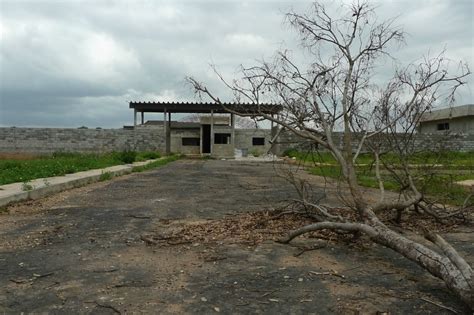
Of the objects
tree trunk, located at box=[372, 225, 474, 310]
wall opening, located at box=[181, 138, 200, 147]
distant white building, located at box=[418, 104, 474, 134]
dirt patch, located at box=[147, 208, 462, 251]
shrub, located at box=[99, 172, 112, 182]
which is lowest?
shrub, located at box=[99, 172, 112, 182]

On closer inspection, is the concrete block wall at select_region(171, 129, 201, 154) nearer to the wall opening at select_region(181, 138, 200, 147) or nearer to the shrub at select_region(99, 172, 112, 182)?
the wall opening at select_region(181, 138, 200, 147)

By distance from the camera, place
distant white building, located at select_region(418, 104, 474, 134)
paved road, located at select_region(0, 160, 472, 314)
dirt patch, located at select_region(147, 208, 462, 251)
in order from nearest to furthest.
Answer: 1. paved road, located at select_region(0, 160, 472, 314)
2. dirt patch, located at select_region(147, 208, 462, 251)
3. distant white building, located at select_region(418, 104, 474, 134)

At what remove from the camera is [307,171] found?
749 inches

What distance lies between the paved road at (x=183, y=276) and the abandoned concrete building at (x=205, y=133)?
2937 centimetres

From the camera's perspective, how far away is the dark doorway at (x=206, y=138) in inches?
1510

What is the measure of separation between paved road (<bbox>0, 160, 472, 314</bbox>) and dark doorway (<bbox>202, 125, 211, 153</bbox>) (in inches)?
1264

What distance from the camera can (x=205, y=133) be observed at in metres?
38.5

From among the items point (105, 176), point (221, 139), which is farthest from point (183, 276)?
point (221, 139)

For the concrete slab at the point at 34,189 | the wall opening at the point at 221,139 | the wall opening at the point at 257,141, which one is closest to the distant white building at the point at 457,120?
the wall opening at the point at 257,141

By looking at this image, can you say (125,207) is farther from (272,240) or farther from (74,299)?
(74,299)

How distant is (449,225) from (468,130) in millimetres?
31663

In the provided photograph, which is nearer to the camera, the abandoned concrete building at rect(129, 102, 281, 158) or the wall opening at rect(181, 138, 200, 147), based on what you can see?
the abandoned concrete building at rect(129, 102, 281, 158)

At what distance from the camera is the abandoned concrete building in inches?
1403

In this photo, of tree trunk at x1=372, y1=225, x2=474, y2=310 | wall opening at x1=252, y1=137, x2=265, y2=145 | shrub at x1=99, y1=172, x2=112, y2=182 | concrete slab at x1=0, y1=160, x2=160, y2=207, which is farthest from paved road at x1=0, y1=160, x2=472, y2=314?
wall opening at x1=252, y1=137, x2=265, y2=145
